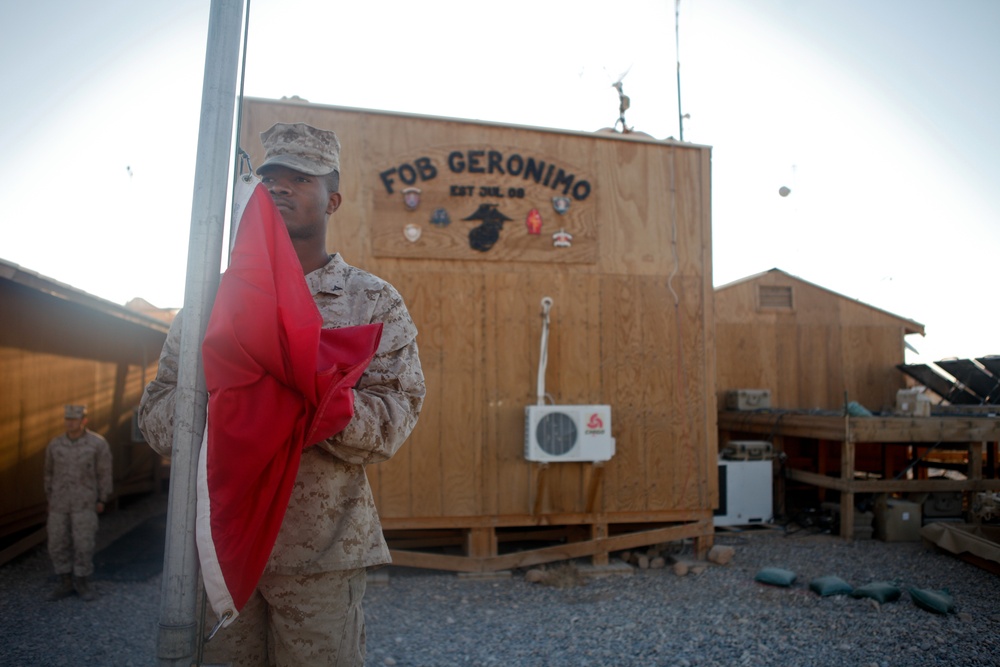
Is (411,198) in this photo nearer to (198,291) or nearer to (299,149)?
(299,149)

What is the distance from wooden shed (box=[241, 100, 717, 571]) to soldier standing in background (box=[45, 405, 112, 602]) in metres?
2.57

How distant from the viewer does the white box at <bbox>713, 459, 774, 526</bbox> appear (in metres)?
7.81

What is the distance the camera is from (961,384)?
11.4 meters

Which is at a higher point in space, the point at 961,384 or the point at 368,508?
the point at 961,384

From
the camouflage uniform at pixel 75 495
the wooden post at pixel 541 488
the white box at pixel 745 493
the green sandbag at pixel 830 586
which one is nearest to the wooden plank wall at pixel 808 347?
the white box at pixel 745 493

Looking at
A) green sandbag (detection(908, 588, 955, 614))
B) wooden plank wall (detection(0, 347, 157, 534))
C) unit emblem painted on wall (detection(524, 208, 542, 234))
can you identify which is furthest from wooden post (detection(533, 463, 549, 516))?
wooden plank wall (detection(0, 347, 157, 534))

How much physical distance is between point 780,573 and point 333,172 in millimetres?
5287

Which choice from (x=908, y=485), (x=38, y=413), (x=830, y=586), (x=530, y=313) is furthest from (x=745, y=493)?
(x=38, y=413)

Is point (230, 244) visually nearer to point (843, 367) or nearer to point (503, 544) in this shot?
point (503, 544)

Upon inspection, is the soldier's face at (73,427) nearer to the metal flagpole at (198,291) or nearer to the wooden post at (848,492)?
the metal flagpole at (198,291)

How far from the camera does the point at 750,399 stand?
10.4 meters

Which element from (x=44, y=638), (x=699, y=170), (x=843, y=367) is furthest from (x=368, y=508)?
(x=843, y=367)

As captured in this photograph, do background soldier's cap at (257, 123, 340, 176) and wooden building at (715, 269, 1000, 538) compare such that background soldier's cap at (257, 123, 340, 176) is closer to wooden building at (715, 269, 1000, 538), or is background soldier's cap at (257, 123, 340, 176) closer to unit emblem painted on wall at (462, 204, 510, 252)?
unit emblem painted on wall at (462, 204, 510, 252)

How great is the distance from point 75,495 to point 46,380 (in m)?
2.41
